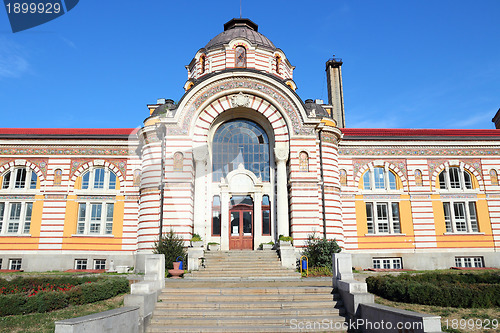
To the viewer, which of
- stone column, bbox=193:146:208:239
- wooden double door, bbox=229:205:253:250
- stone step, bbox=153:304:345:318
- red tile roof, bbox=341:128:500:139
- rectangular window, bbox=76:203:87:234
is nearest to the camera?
stone step, bbox=153:304:345:318

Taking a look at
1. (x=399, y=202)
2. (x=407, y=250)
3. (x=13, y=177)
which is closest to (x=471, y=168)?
(x=399, y=202)

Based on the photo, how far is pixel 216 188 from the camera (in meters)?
24.7

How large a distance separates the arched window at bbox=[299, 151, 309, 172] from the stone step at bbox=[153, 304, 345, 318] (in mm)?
12252

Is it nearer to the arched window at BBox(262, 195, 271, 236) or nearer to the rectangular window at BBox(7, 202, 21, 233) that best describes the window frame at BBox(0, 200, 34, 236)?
the rectangular window at BBox(7, 202, 21, 233)

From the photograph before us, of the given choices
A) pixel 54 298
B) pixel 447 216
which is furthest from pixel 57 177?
pixel 447 216

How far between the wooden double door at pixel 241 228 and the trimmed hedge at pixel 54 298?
10.5 m

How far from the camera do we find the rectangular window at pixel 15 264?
81.3 feet

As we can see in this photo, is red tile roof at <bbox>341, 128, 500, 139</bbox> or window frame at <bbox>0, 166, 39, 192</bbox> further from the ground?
red tile roof at <bbox>341, 128, 500, 139</bbox>

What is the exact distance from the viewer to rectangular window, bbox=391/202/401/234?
26188 millimetres

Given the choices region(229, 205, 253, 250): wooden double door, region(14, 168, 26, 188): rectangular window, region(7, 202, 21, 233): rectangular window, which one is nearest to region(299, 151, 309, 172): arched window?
region(229, 205, 253, 250): wooden double door

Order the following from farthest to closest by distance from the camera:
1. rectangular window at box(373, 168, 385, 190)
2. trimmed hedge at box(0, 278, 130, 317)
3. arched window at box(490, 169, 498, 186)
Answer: rectangular window at box(373, 168, 385, 190)
arched window at box(490, 169, 498, 186)
trimmed hedge at box(0, 278, 130, 317)

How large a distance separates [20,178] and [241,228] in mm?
15654

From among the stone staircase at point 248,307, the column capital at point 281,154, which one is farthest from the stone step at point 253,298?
the column capital at point 281,154

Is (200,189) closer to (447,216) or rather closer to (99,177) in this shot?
(99,177)
